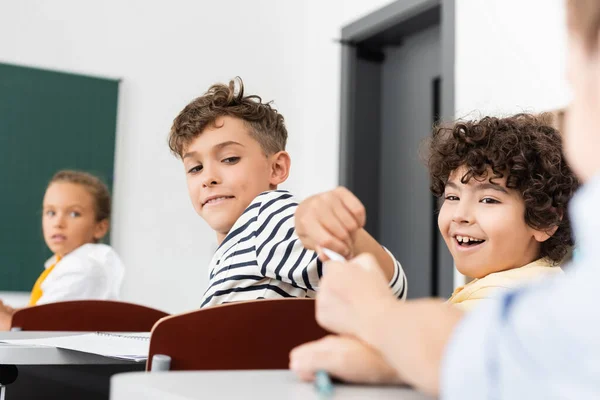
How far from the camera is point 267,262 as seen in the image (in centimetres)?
120

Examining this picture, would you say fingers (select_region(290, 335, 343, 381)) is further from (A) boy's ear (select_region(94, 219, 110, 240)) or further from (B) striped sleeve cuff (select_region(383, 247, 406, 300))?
(A) boy's ear (select_region(94, 219, 110, 240))

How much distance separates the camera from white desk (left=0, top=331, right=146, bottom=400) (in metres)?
1.12

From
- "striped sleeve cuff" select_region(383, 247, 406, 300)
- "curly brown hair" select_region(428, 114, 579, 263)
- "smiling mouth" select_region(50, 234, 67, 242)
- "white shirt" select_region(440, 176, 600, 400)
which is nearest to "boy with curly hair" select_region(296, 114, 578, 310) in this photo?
"curly brown hair" select_region(428, 114, 579, 263)

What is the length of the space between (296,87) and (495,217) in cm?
323

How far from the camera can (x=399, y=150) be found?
157 inches

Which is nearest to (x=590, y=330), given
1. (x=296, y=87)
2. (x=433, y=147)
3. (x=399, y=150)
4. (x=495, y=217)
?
(x=495, y=217)

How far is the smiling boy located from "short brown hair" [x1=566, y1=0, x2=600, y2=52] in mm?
647

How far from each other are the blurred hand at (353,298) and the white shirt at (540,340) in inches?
3.5

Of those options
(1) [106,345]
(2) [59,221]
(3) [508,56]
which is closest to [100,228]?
(2) [59,221]

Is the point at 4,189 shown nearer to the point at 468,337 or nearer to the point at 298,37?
the point at 298,37

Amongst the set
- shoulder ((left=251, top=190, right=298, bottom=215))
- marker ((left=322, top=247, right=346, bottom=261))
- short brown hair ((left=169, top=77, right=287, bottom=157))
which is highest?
short brown hair ((left=169, top=77, right=287, bottom=157))

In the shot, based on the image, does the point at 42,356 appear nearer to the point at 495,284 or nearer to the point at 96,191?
the point at 495,284

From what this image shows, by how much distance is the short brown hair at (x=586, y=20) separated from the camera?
0.44 metres

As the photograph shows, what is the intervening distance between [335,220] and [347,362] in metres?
0.36
